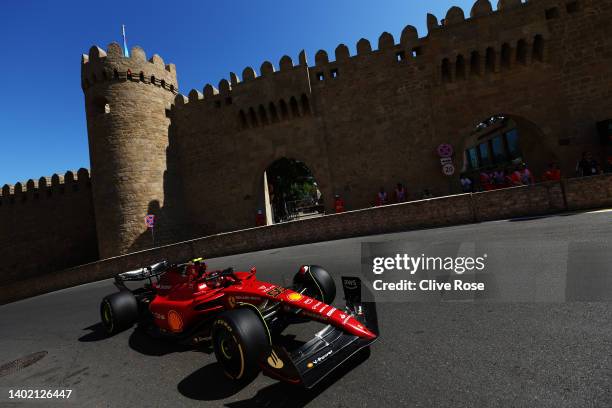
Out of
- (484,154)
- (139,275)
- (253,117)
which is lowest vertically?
(139,275)

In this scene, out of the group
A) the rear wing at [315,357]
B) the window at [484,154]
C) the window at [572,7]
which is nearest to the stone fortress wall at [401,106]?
the window at [572,7]

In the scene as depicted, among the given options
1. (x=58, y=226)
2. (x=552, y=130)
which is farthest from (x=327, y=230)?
(x=58, y=226)

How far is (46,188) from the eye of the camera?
22094 mm

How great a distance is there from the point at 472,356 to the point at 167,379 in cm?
270

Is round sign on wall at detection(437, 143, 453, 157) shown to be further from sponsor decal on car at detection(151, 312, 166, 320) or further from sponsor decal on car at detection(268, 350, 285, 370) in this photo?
sponsor decal on car at detection(268, 350, 285, 370)

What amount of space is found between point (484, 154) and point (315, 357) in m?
42.7

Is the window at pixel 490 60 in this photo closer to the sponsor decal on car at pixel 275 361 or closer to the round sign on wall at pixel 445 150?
the round sign on wall at pixel 445 150

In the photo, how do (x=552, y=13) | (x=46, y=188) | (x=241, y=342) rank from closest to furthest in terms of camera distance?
(x=241, y=342) → (x=552, y=13) → (x=46, y=188)

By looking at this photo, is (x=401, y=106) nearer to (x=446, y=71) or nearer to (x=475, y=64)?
(x=446, y=71)

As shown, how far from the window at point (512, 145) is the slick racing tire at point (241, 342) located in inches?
1426

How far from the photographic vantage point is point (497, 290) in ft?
13.3

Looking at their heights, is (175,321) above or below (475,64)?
below

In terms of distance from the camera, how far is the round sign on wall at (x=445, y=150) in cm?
1623

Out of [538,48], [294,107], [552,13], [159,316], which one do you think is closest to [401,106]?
[294,107]
